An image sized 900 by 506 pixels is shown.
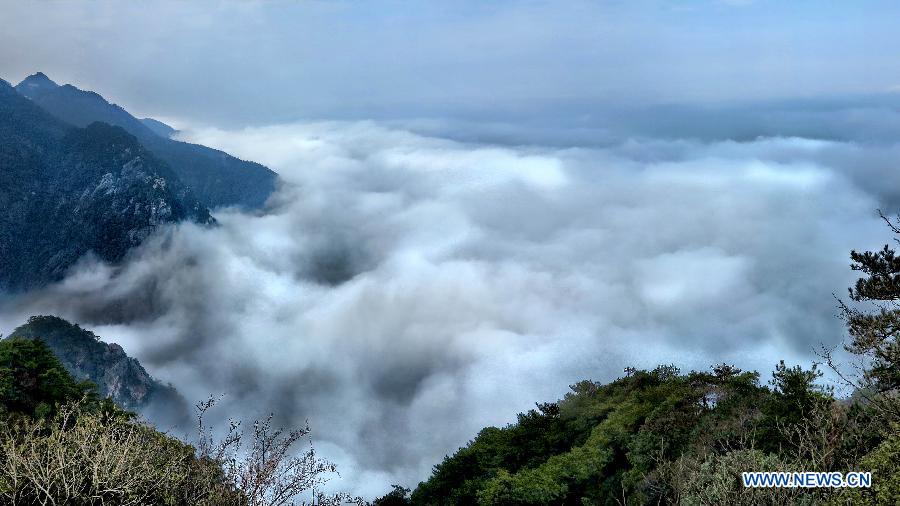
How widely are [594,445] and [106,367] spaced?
539 ft

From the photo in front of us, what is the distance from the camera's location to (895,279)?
82.4 feet

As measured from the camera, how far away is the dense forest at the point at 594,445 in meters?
17.3

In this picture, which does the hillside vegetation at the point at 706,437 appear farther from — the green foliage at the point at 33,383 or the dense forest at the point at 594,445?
the green foliage at the point at 33,383

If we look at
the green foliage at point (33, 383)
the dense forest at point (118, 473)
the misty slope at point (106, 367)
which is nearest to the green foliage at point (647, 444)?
the dense forest at point (118, 473)

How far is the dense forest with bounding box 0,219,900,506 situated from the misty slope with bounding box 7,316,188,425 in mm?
124869

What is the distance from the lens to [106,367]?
16125cm

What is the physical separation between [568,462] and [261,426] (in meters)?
17.1

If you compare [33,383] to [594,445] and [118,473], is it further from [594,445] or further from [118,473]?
[594,445]

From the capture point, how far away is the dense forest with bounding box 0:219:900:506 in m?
17.3

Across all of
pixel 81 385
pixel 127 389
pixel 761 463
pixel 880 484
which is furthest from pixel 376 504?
pixel 127 389

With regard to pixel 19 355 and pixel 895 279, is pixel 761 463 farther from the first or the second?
pixel 19 355

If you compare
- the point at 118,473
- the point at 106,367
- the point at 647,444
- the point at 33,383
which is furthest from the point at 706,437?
the point at 106,367

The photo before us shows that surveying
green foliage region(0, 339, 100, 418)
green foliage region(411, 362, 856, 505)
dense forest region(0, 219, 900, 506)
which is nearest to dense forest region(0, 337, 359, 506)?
dense forest region(0, 219, 900, 506)

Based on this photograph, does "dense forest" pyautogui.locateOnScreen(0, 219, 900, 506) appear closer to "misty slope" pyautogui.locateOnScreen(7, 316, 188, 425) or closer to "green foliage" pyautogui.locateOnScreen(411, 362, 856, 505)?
"green foliage" pyautogui.locateOnScreen(411, 362, 856, 505)
